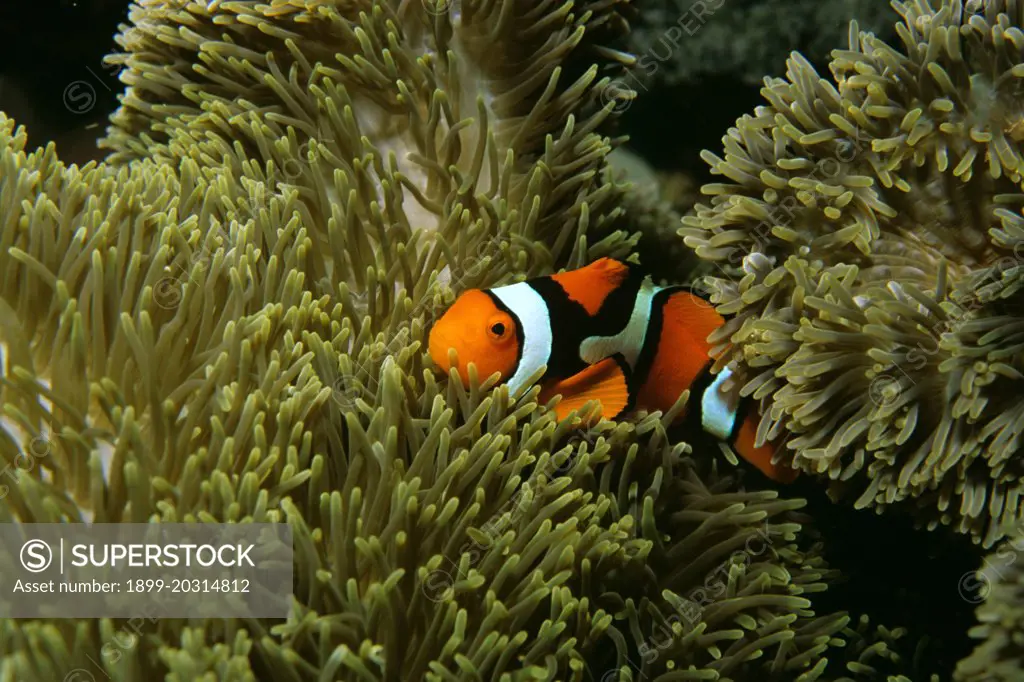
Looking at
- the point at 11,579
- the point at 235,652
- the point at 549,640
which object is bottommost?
the point at 549,640

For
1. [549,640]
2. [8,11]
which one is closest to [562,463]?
[549,640]

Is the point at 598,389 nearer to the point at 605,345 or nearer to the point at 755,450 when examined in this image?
the point at 605,345

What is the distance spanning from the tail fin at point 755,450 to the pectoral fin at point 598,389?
0.30 m

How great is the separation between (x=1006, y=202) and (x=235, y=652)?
1.66 metres

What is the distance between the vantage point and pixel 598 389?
175 cm

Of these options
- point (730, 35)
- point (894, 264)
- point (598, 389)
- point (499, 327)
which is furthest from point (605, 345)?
point (730, 35)

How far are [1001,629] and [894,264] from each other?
766 mm

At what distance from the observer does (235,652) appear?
1106 mm

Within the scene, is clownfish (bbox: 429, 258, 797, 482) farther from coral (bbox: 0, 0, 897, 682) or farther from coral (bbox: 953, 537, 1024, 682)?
coral (bbox: 953, 537, 1024, 682)

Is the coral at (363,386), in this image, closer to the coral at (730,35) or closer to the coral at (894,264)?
the coral at (894,264)

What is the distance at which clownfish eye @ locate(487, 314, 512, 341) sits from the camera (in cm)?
154

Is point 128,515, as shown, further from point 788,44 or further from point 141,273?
point 788,44

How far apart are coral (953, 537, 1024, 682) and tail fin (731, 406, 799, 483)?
0.58 m

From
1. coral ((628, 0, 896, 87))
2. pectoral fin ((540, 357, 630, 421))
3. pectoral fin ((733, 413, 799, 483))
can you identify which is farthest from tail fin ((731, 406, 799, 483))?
coral ((628, 0, 896, 87))
